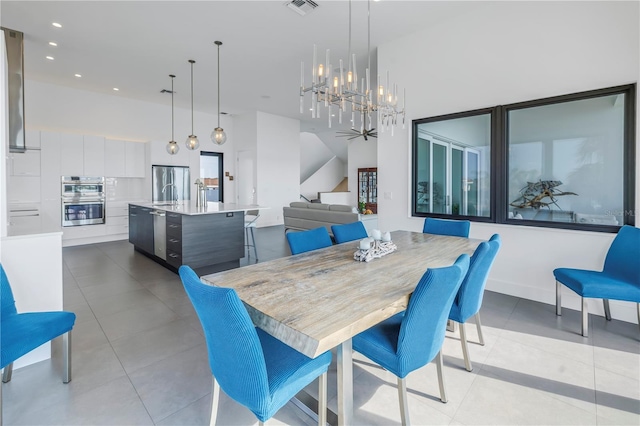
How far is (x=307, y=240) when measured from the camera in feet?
8.22

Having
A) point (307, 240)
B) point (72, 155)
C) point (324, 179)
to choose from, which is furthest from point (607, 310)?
point (324, 179)

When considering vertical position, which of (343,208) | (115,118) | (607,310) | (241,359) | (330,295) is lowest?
(607,310)

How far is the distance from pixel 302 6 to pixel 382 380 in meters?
3.97

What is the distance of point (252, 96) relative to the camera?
711 centimetres

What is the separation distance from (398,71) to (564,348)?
3.80 m

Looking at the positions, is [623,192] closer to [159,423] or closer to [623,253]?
[623,253]

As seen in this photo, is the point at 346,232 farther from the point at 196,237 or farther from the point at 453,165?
the point at 196,237

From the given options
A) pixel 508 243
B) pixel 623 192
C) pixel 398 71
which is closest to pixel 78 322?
pixel 508 243

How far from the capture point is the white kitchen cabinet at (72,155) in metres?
5.84

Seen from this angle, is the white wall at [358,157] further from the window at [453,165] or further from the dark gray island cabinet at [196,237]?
the dark gray island cabinet at [196,237]

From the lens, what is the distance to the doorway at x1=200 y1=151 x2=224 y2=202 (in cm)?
877

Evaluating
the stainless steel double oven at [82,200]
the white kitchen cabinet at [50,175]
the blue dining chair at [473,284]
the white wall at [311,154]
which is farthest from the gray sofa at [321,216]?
the white wall at [311,154]

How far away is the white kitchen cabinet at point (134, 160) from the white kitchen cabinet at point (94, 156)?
1.56ft

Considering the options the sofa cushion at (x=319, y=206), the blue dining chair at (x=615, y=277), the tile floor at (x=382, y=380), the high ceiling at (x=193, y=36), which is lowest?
the tile floor at (x=382, y=380)
